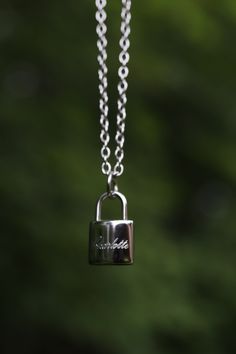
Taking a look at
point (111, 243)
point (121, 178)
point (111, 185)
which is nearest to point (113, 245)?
point (111, 243)

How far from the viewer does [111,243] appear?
10.3 ft

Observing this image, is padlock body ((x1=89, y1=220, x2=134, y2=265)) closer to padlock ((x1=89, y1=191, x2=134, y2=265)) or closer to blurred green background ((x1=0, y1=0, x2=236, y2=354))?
padlock ((x1=89, y1=191, x2=134, y2=265))

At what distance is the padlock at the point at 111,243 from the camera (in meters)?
3.10

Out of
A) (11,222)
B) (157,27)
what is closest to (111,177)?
(11,222)

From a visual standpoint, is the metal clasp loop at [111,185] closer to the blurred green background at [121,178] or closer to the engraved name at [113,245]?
the engraved name at [113,245]

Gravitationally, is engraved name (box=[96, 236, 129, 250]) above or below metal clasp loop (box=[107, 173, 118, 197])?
below

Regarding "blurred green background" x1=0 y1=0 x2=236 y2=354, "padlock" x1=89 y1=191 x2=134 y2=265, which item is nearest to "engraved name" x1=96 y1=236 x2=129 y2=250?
"padlock" x1=89 y1=191 x2=134 y2=265

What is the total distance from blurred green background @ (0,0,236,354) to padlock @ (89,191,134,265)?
2940mm

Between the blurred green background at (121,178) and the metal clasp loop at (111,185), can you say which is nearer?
the metal clasp loop at (111,185)

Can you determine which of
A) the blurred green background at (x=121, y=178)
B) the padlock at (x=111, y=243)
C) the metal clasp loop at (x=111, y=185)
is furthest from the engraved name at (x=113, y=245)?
the blurred green background at (x=121, y=178)

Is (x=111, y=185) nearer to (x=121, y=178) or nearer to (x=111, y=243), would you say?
(x=111, y=243)

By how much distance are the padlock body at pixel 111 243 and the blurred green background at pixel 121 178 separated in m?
2.94

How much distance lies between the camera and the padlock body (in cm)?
310

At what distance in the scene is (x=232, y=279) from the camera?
21.1 ft
